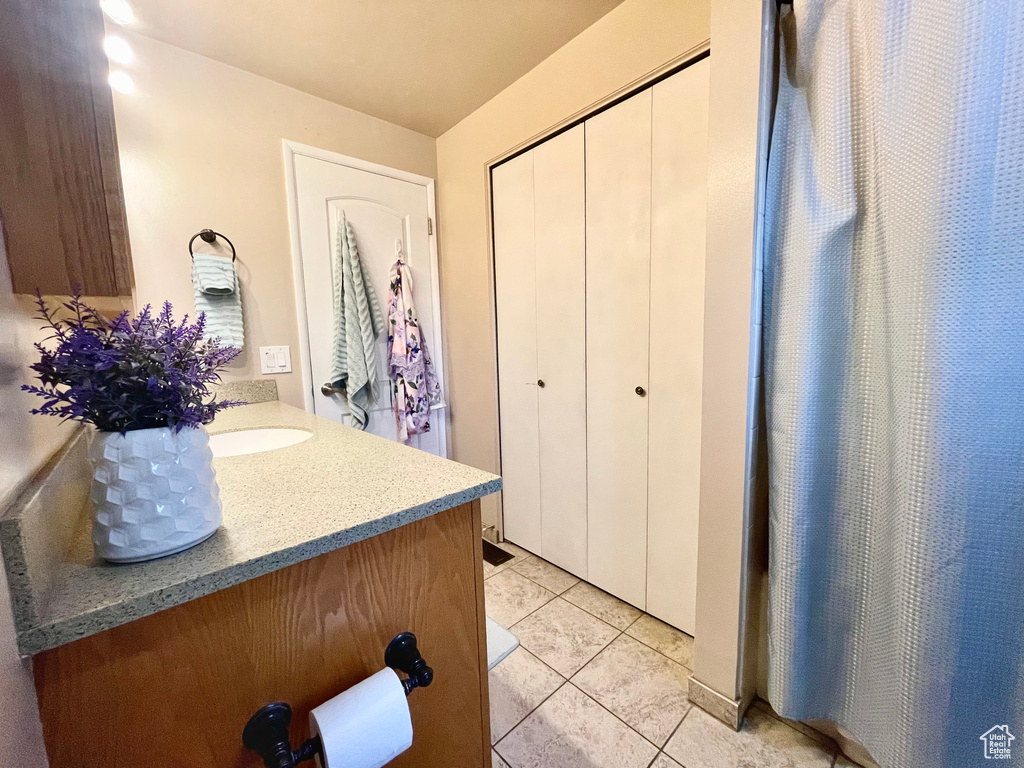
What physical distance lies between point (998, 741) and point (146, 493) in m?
1.41

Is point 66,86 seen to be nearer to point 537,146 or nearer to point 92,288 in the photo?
point 92,288

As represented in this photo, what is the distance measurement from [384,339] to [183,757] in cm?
177

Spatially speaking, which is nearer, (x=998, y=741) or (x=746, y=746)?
(x=998, y=741)

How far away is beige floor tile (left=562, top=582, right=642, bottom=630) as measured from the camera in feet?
5.07

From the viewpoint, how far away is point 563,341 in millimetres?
1696

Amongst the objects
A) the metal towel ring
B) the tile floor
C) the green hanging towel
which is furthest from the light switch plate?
the tile floor

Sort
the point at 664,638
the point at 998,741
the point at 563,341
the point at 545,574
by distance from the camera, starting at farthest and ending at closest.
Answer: the point at 545,574 → the point at 563,341 → the point at 664,638 → the point at 998,741

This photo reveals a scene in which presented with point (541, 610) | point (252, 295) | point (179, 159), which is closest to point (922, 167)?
point (541, 610)

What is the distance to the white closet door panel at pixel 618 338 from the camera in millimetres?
1374

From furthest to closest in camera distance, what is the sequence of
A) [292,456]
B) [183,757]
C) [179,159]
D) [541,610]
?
[541,610] → [179,159] → [292,456] → [183,757]

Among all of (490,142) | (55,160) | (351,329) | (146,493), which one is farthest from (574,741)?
(490,142)

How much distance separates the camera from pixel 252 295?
1.68 meters

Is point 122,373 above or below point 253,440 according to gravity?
above

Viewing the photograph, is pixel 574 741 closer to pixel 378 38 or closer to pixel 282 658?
pixel 282 658
